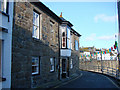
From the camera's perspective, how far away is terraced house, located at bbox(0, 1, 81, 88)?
27.6ft

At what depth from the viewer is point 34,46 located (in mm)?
10516

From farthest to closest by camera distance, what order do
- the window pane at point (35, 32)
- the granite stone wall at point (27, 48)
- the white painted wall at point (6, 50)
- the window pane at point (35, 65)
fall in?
the window pane at point (35, 32), the window pane at point (35, 65), the granite stone wall at point (27, 48), the white painted wall at point (6, 50)

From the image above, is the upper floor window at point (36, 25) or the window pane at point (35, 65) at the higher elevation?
the upper floor window at point (36, 25)

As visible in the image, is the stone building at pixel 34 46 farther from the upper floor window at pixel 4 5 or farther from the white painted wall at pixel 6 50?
the upper floor window at pixel 4 5

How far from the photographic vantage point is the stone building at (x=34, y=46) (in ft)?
27.7

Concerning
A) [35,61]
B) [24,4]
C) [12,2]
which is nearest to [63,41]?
[35,61]

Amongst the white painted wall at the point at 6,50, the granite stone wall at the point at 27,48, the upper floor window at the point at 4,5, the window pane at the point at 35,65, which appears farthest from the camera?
the window pane at the point at 35,65

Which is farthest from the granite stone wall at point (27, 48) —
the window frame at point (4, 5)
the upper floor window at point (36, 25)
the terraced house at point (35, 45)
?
the window frame at point (4, 5)

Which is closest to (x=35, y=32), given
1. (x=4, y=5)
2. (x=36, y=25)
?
(x=36, y=25)

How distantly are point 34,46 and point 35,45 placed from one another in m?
0.16

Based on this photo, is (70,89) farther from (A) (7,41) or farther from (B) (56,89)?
(A) (7,41)

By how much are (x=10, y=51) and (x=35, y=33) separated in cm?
365

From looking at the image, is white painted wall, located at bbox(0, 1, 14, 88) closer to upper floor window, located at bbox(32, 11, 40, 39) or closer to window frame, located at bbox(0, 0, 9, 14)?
window frame, located at bbox(0, 0, 9, 14)

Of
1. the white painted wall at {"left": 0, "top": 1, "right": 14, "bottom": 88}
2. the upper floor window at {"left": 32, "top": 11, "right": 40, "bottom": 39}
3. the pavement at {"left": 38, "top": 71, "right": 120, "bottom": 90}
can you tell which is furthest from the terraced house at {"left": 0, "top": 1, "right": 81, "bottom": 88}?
the pavement at {"left": 38, "top": 71, "right": 120, "bottom": 90}
